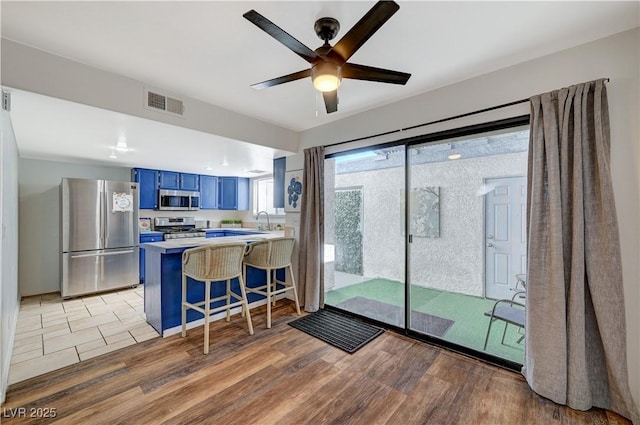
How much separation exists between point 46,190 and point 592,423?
6.84 meters

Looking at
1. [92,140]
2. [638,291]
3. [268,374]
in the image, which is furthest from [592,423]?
A: [92,140]

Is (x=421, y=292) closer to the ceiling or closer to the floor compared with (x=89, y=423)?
closer to the ceiling

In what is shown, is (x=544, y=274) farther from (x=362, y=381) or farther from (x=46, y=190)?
(x=46, y=190)

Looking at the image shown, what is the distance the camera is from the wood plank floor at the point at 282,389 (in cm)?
A: 177

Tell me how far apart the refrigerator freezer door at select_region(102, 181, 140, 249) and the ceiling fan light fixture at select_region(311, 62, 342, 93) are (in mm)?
4326

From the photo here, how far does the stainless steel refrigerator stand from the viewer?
406 centimetres

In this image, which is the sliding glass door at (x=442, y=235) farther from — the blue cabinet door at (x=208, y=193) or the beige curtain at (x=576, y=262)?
the blue cabinet door at (x=208, y=193)

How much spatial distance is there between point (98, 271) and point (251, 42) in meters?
4.35

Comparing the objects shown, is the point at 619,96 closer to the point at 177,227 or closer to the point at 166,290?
the point at 166,290

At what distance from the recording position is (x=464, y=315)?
8.98 ft

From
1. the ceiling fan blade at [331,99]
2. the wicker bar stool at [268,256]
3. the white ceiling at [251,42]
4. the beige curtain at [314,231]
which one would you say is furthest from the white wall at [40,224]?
the ceiling fan blade at [331,99]

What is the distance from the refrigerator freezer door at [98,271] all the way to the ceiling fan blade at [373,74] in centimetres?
468

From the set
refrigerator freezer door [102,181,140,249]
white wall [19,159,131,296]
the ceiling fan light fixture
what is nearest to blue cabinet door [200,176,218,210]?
refrigerator freezer door [102,181,140,249]

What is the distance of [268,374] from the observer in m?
2.21
